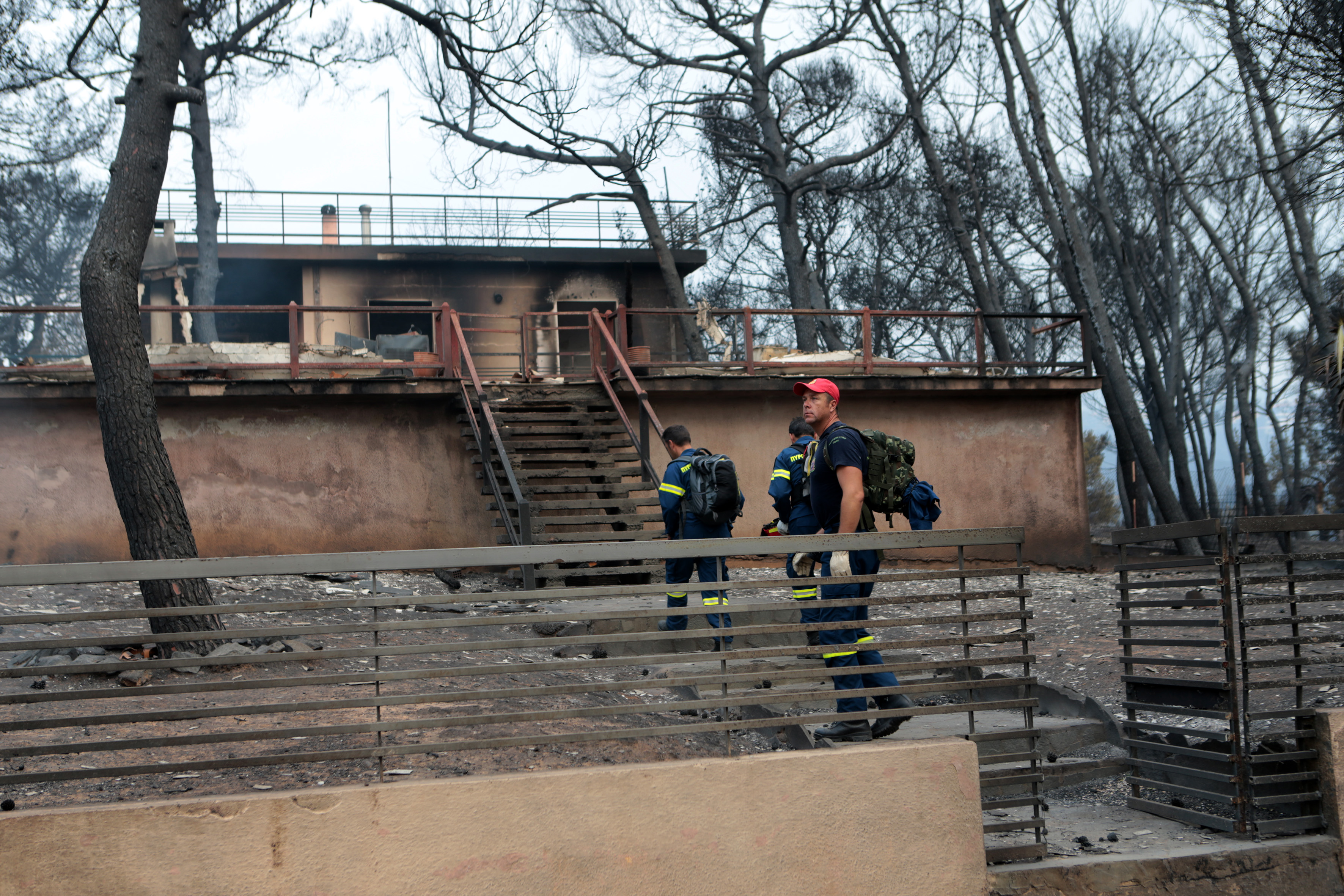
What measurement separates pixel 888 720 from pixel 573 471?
23.9 ft

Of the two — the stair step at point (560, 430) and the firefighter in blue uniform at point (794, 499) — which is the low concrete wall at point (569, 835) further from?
the stair step at point (560, 430)

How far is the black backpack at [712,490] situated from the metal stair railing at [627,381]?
2.53 metres

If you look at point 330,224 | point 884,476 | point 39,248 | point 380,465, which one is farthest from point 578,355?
point 39,248

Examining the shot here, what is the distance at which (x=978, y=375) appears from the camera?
48.1 ft

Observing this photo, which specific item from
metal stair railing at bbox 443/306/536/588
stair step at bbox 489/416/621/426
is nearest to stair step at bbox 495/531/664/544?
metal stair railing at bbox 443/306/536/588

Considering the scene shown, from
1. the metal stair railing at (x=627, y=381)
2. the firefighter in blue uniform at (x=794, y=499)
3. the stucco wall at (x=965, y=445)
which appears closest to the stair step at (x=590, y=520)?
the metal stair railing at (x=627, y=381)

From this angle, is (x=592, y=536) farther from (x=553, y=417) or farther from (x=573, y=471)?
(x=553, y=417)

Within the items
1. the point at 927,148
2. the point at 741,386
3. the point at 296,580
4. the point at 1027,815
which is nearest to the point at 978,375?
the point at 741,386

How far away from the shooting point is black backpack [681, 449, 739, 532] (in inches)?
307

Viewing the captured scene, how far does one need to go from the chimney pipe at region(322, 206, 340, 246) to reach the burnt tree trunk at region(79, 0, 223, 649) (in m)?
14.6

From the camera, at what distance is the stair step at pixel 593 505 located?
1088 centimetres

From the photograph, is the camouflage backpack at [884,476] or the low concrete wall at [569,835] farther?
the camouflage backpack at [884,476]

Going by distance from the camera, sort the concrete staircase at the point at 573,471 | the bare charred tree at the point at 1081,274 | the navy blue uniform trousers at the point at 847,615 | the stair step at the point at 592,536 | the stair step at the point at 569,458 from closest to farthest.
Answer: the navy blue uniform trousers at the point at 847,615 < the stair step at the point at 592,536 < the concrete staircase at the point at 573,471 < the stair step at the point at 569,458 < the bare charred tree at the point at 1081,274

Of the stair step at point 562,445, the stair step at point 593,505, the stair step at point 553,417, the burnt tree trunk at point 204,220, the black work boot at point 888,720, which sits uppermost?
the burnt tree trunk at point 204,220
